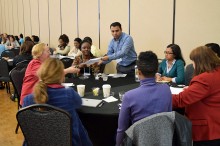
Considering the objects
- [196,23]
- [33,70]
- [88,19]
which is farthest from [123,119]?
[88,19]

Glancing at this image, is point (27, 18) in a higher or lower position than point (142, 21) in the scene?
higher

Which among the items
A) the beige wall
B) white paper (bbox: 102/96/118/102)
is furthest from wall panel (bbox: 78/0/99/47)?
white paper (bbox: 102/96/118/102)

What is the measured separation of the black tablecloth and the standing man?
85 centimetres

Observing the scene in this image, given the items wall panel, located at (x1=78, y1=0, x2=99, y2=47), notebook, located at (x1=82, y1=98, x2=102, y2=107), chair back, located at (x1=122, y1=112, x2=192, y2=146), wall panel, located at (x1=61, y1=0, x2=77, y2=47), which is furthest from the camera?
wall panel, located at (x1=61, y1=0, x2=77, y2=47)

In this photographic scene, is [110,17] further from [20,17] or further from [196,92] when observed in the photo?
[20,17]

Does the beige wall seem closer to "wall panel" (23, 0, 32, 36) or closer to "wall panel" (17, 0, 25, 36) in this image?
"wall panel" (23, 0, 32, 36)

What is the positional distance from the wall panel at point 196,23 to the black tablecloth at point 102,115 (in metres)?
1.65

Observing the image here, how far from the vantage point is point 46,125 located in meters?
1.83

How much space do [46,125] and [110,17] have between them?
4.95 metres

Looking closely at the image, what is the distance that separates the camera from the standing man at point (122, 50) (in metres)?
4.38

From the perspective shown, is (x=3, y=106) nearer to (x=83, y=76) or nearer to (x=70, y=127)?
(x=83, y=76)

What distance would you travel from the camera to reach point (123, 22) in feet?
19.9

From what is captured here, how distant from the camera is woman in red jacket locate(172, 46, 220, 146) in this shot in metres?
2.16

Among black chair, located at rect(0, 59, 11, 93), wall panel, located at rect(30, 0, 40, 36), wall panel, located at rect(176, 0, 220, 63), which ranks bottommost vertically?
black chair, located at rect(0, 59, 11, 93)
